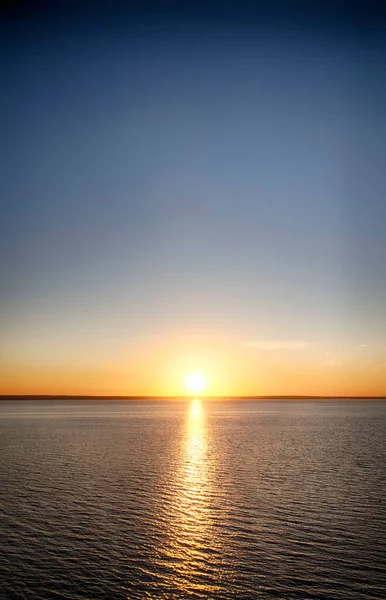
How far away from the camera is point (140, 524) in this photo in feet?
115

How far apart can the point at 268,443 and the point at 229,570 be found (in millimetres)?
70857

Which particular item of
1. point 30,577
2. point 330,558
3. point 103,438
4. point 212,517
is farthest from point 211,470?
point 103,438

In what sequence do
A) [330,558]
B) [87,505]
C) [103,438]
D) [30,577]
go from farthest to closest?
[103,438]
[87,505]
[330,558]
[30,577]

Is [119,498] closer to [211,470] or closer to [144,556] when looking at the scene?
[144,556]

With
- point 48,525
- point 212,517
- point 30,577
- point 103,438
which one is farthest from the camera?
point 103,438

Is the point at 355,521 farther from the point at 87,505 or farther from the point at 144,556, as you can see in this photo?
the point at 87,505

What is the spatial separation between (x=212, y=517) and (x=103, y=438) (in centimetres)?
7276

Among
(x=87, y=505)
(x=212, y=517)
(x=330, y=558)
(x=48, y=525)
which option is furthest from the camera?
(x=87, y=505)

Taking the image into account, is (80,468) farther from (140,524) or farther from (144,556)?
(144,556)

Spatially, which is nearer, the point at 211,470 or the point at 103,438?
the point at 211,470

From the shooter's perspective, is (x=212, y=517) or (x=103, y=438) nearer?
(x=212, y=517)

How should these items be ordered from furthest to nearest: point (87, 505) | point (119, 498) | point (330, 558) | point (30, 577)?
1. point (119, 498)
2. point (87, 505)
3. point (330, 558)
4. point (30, 577)

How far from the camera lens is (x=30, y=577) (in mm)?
25484

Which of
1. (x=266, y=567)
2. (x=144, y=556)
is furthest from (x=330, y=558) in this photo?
(x=144, y=556)
